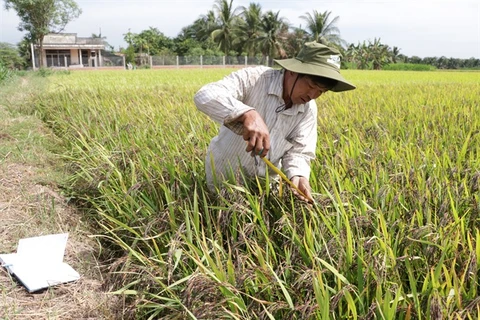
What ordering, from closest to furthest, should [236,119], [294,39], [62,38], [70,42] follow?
1. [236,119]
2. [294,39]
3. [70,42]
4. [62,38]

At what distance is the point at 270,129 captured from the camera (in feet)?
6.18

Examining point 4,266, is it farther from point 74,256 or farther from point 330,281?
point 330,281

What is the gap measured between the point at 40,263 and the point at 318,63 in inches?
51.0

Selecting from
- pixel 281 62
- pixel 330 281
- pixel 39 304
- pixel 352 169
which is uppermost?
pixel 281 62

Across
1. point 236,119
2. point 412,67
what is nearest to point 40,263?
point 236,119

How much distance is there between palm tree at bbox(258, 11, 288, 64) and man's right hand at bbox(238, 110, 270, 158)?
33.6m

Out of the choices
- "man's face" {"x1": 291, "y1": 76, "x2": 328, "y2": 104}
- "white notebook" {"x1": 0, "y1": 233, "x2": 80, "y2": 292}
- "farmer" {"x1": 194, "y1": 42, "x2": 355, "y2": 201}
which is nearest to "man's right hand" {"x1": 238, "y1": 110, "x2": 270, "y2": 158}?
"farmer" {"x1": 194, "y1": 42, "x2": 355, "y2": 201}

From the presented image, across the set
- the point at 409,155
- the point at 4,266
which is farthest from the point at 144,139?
the point at 409,155

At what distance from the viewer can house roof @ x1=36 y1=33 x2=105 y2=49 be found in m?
34.8

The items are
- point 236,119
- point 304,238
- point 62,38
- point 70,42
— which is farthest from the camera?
point 62,38

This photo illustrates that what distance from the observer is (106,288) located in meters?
1.59

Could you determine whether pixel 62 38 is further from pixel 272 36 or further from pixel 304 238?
pixel 304 238

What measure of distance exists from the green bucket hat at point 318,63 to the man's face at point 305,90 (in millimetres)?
69

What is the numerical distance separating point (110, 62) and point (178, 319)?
39.5m
